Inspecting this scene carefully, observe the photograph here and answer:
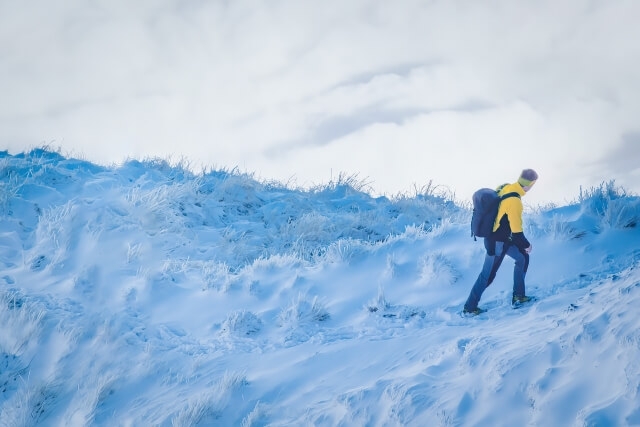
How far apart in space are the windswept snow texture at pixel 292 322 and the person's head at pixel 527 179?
4.65 ft

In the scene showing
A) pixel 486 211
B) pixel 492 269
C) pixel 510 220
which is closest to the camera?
pixel 510 220

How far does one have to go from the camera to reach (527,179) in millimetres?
6301

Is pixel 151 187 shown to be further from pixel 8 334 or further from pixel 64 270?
pixel 8 334

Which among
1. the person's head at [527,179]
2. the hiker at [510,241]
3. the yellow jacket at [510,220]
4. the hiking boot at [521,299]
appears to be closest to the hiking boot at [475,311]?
the hiker at [510,241]

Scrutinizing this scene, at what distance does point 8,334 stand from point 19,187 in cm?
549

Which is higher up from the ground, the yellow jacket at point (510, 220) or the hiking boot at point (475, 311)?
the yellow jacket at point (510, 220)

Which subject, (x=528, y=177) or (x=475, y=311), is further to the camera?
(x=475, y=311)

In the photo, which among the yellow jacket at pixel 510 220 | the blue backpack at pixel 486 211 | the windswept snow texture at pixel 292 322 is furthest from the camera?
the blue backpack at pixel 486 211

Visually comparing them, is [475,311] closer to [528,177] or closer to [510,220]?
[510,220]

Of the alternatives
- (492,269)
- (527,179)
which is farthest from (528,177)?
(492,269)

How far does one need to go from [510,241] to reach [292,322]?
3019 mm

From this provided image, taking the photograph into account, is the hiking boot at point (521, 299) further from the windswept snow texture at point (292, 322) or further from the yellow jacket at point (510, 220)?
the yellow jacket at point (510, 220)

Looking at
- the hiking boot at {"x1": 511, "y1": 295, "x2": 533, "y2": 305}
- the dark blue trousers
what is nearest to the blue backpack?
the dark blue trousers

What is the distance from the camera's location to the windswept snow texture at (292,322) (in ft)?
14.5
